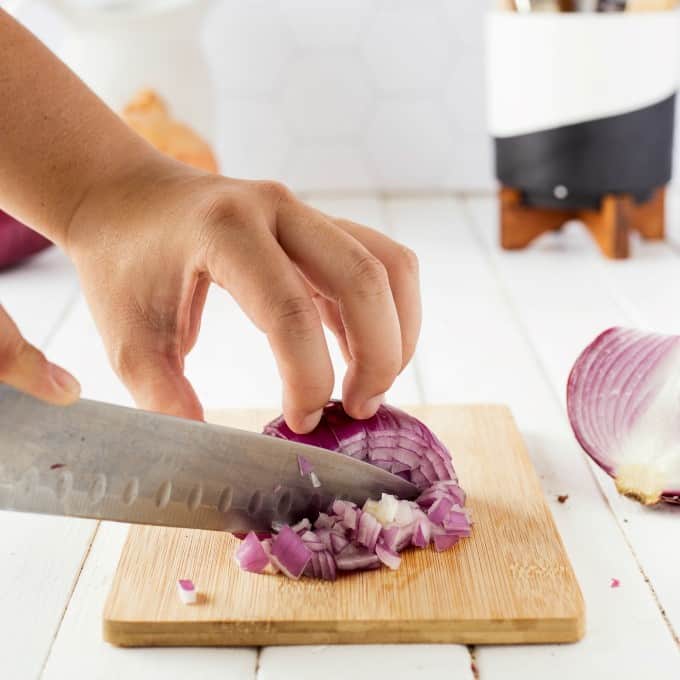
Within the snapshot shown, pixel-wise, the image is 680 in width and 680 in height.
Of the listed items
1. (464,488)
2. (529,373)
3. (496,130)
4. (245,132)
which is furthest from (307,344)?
(245,132)

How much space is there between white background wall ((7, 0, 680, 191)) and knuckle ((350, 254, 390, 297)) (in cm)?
155

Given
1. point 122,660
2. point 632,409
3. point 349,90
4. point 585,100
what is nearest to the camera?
point 122,660

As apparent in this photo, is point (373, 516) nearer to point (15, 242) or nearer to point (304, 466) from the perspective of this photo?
point (304, 466)

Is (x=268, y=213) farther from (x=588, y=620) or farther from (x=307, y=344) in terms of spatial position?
(x=588, y=620)

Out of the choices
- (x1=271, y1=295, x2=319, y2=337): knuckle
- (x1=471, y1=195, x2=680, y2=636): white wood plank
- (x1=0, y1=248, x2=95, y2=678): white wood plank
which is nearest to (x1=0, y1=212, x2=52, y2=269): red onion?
(x1=471, y1=195, x2=680, y2=636): white wood plank

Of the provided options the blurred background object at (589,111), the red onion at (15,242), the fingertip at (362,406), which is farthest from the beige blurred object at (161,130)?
the fingertip at (362,406)

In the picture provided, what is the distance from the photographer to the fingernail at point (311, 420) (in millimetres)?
961

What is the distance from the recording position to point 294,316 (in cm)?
88

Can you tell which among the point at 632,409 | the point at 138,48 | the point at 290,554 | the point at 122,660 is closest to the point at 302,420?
the point at 290,554

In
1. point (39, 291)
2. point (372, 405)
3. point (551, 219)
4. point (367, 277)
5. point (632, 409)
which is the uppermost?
point (367, 277)

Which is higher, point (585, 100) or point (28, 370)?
point (28, 370)

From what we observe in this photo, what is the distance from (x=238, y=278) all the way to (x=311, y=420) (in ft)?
0.49

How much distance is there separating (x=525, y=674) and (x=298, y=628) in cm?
17

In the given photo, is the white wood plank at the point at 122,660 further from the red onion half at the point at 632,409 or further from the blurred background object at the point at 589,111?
the blurred background object at the point at 589,111
